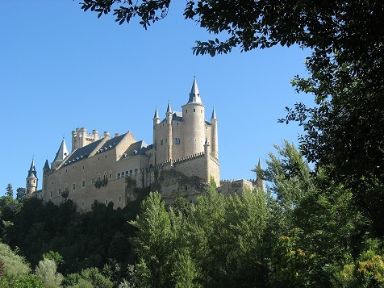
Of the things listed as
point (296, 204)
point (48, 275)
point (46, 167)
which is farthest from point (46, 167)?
point (296, 204)

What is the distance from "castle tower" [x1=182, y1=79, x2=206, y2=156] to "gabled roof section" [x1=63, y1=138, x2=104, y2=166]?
20986 millimetres

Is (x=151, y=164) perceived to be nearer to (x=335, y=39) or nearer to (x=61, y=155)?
(x=61, y=155)

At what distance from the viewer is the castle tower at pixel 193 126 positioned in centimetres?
7931

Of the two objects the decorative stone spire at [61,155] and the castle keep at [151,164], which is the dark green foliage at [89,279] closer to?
the castle keep at [151,164]

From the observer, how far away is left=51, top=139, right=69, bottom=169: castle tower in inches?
4018

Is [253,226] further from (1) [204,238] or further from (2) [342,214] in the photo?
(2) [342,214]

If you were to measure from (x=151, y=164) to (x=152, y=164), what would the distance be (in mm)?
239

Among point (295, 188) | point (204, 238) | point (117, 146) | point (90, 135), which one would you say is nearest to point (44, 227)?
point (117, 146)

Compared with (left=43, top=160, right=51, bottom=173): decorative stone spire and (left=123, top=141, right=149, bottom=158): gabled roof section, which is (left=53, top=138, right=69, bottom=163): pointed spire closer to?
(left=43, top=160, right=51, bottom=173): decorative stone spire

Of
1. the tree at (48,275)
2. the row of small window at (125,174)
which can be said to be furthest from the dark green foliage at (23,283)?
the row of small window at (125,174)

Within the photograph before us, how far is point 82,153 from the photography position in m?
97.6

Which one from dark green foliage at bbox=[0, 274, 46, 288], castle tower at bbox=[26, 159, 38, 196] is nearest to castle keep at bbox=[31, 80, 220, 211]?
castle tower at bbox=[26, 159, 38, 196]

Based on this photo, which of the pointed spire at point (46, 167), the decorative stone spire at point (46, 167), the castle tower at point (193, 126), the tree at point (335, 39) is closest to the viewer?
the tree at point (335, 39)

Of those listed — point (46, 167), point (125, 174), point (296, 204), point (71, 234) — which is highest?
point (46, 167)
